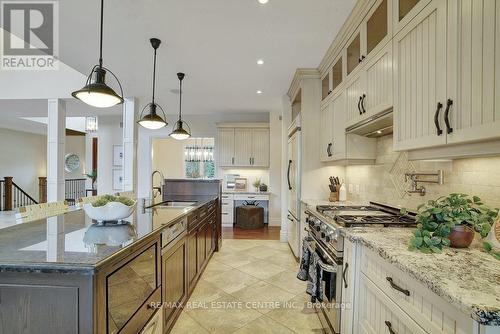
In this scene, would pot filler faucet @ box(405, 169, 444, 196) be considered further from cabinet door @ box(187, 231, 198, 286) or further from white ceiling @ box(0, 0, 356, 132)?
cabinet door @ box(187, 231, 198, 286)

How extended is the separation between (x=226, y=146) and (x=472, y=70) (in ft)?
17.9

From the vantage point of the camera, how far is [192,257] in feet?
8.64

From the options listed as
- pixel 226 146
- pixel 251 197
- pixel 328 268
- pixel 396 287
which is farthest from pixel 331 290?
pixel 226 146

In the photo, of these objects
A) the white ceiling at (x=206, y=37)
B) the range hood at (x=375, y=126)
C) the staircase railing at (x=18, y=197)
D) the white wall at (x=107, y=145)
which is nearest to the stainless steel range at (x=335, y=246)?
the range hood at (x=375, y=126)

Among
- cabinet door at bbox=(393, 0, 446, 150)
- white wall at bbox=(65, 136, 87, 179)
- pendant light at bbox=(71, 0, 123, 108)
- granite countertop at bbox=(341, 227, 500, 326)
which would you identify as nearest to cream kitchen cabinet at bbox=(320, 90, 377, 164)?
cabinet door at bbox=(393, 0, 446, 150)

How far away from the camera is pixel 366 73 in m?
2.17

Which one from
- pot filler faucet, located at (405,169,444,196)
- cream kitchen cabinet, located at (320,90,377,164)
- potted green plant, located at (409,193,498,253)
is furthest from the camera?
cream kitchen cabinet, located at (320,90,377,164)

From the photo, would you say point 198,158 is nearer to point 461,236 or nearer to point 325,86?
point 325,86

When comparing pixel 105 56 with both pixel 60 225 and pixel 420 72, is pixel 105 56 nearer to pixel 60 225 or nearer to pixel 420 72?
pixel 60 225

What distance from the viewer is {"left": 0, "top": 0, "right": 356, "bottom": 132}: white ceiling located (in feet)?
7.45

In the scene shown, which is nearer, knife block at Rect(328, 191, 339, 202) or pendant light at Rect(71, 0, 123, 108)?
pendant light at Rect(71, 0, 123, 108)

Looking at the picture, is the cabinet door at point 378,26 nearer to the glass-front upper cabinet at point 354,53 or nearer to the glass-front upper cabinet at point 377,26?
the glass-front upper cabinet at point 377,26

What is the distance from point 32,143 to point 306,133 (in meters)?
10.4

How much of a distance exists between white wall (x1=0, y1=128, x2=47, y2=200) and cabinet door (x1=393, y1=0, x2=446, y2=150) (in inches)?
432
